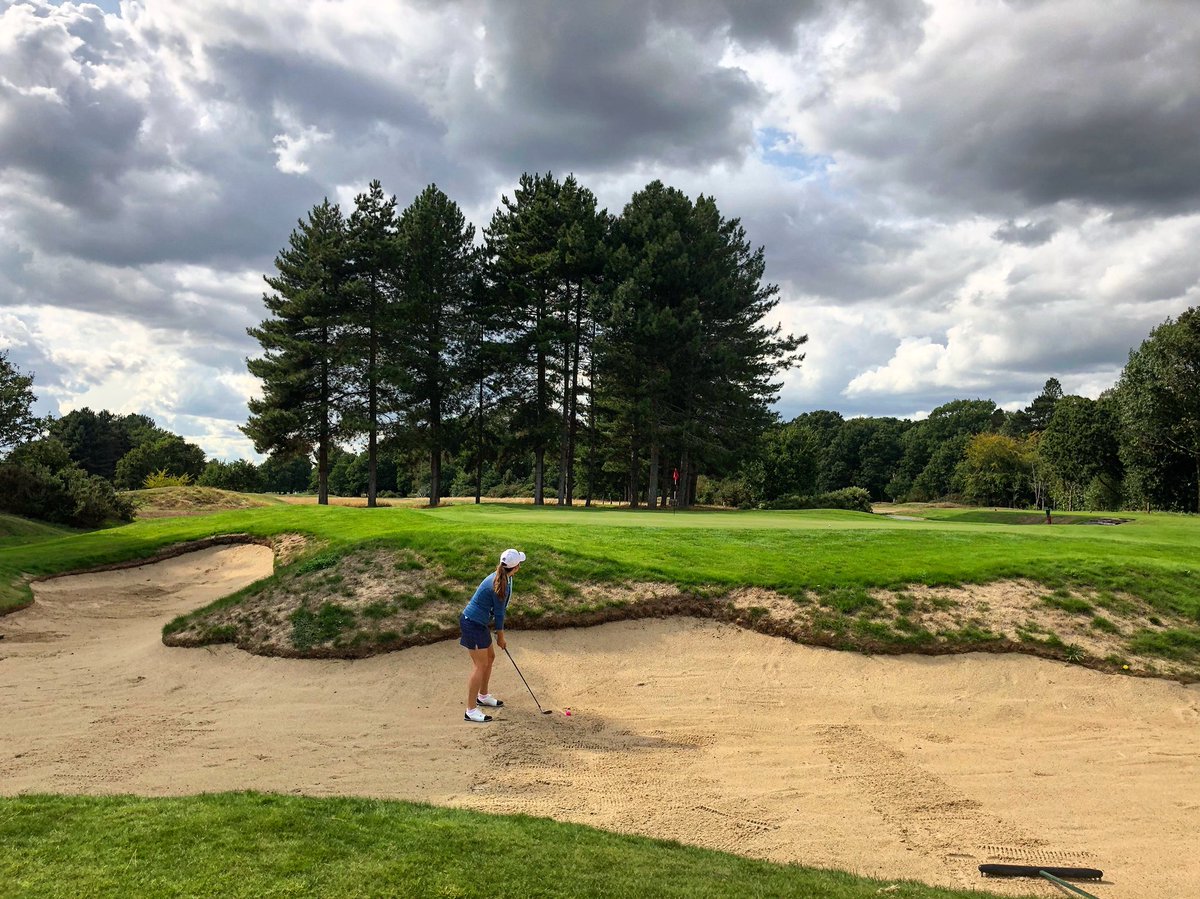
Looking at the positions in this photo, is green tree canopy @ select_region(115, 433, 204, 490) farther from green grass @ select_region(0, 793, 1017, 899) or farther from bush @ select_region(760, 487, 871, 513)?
green grass @ select_region(0, 793, 1017, 899)

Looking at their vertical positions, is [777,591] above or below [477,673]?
above

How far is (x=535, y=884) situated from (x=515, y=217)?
44.2 metres

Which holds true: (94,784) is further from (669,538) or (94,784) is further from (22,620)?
(669,538)

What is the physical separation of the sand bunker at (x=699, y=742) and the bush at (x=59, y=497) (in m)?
23.9

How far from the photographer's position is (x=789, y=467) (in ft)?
243

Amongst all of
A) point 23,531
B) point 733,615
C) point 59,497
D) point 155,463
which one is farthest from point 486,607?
point 155,463

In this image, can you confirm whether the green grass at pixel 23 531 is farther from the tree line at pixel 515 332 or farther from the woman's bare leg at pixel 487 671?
the woman's bare leg at pixel 487 671

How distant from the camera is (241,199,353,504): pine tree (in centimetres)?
4091

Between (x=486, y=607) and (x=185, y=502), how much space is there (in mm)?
39762

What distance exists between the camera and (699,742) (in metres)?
9.34

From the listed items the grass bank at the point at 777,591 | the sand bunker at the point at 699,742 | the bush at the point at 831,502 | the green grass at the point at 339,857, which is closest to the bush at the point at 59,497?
the grass bank at the point at 777,591

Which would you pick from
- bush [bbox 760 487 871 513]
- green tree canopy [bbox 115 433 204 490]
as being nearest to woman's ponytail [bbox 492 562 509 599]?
bush [bbox 760 487 871 513]

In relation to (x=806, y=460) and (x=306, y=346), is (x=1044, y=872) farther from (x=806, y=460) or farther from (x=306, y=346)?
(x=806, y=460)

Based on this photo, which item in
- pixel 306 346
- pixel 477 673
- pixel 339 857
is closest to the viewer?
pixel 339 857
